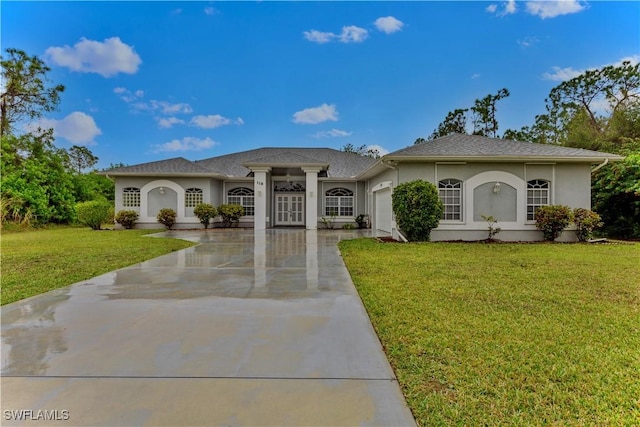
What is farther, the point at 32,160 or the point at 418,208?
the point at 32,160

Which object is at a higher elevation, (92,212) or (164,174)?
(164,174)

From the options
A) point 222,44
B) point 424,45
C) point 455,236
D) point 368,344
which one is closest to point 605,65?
point 424,45

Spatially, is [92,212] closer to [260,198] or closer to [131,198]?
[131,198]

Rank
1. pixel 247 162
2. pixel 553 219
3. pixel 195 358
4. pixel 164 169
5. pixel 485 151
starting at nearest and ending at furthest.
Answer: pixel 195 358
pixel 553 219
pixel 485 151
pixel 247 162
pixel 164 169

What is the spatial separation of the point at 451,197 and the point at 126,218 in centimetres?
1703

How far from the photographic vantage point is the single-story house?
45.7ft

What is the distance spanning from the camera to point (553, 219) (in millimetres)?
13352

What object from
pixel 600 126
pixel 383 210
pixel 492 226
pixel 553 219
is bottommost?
pixel 492 226

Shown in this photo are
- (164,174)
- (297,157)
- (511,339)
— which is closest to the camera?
(511,339)

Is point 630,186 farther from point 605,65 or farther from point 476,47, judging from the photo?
point 605,65

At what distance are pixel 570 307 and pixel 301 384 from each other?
4264 millimetres

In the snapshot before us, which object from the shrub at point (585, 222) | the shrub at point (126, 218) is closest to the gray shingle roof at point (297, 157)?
the shrub at point (126, 218)

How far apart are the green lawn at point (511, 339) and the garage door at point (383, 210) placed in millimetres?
7892

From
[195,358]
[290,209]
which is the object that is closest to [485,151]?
[290,209]
